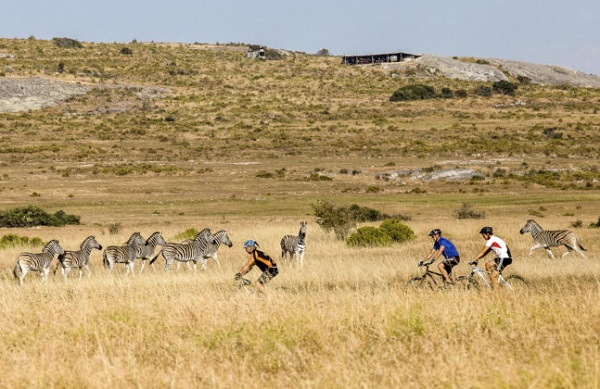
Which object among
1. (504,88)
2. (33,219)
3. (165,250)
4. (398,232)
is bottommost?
(33,219)

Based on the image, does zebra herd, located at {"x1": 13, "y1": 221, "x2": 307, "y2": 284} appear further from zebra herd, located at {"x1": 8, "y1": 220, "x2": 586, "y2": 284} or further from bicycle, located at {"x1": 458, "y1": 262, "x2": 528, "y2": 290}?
bicycle, located at {"x1": 458, "y1": 262, "x2": 528, "y2": 290}

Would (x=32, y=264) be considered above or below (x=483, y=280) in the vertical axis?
below

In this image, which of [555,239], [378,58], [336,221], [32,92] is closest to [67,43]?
[32,92]

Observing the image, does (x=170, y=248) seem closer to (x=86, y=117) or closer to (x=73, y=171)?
(x=73, y=171)

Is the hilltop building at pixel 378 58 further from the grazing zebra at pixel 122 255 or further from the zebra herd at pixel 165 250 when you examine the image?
the grazing zebra at pixel 122 255

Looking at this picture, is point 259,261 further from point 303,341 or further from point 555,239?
point 555,239

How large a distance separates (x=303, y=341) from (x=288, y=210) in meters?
39.2

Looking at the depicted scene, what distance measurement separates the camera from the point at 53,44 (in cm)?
17538

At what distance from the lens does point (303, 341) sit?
11102 mm

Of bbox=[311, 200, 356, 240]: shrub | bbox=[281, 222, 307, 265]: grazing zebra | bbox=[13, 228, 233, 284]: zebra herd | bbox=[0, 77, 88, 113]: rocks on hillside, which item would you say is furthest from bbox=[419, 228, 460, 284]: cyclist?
bbox=[0, 77, 88, 113]: rocks on hillside

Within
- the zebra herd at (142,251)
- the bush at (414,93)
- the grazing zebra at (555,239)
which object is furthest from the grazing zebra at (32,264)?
the bush at (414,93)

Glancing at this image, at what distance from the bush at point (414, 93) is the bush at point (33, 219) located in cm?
8785

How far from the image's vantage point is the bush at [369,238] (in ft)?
108

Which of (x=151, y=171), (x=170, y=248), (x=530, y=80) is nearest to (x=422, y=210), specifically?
(x=170, y=248)
